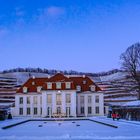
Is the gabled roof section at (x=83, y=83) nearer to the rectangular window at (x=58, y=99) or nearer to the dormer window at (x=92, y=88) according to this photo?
the dormer window at (x=92, y=88)

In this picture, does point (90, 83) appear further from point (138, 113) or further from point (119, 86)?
point (119, 86)

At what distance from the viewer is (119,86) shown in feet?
387

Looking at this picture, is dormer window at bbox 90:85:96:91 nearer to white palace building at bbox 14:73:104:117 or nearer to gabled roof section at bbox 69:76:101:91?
white palace building at bbox 14:73:104:117

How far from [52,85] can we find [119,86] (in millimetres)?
51021

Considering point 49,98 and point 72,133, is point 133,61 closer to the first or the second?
point 49,98

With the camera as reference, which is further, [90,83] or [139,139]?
[90,83]

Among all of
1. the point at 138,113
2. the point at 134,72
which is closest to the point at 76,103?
the point at 134,72

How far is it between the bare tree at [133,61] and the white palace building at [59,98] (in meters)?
16.0

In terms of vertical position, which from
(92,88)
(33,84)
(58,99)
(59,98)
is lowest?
(58,99)

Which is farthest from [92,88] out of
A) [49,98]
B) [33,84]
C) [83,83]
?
[33,84]

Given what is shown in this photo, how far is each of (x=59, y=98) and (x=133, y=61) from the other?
749 inches

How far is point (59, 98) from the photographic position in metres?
70.1

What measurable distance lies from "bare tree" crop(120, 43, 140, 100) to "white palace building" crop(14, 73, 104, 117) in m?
16.0

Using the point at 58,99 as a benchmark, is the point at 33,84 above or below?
above
